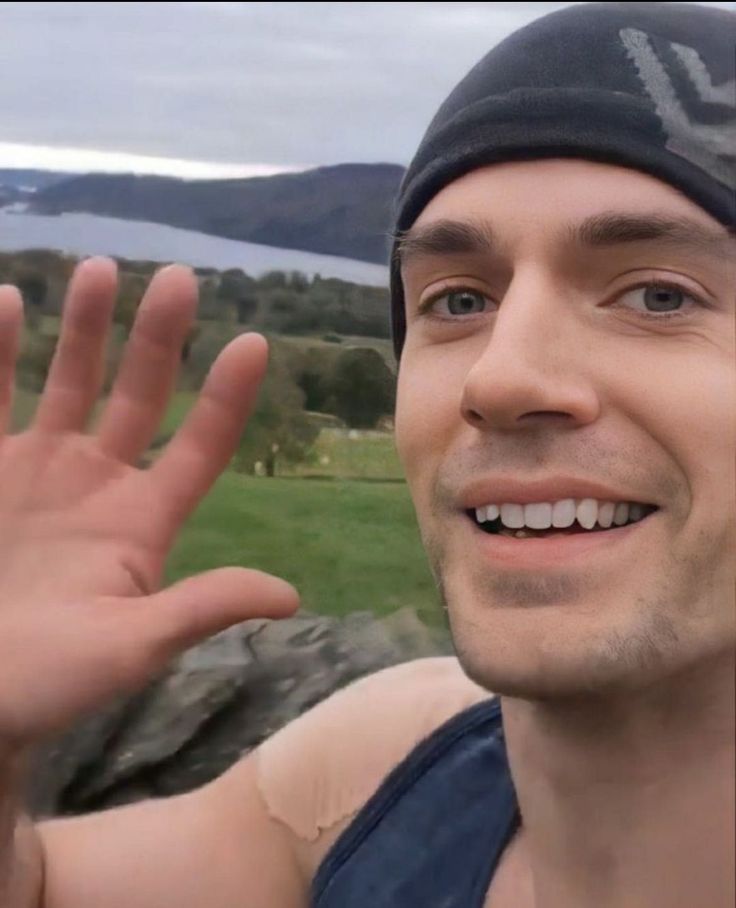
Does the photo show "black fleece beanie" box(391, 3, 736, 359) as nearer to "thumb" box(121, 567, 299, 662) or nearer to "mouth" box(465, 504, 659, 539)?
"mouth" box(465, 504, 659, 539)

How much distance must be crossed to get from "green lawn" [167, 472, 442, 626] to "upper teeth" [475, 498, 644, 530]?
226mm

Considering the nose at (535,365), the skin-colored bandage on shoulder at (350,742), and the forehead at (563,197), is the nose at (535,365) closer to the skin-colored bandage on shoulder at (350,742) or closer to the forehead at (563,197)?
the forehead at (563,197)

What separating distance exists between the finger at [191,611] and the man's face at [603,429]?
0.14 meters

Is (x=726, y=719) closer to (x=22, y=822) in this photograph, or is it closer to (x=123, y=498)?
(x=123, y=498)

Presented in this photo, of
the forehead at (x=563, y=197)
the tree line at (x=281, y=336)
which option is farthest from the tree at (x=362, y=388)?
the forehead at (x=563, y=197)

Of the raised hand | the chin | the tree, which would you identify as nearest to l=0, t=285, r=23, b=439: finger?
the raised hand

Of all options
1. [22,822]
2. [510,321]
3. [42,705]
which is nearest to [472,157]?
[510,321]

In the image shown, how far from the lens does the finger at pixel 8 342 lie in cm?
84

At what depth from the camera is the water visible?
0.96 metres

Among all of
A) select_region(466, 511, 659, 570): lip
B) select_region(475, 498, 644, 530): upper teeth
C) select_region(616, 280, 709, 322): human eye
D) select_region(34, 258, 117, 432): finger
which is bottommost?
select_region(466, 511, 659, 570): lip

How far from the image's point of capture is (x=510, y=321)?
76 centimetres

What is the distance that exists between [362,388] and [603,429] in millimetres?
321

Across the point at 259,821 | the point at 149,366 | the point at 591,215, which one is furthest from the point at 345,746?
the point at 591,215

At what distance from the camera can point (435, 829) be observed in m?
1.02
